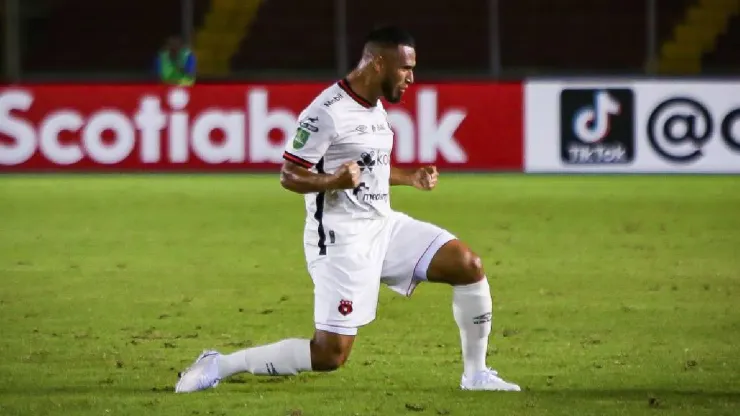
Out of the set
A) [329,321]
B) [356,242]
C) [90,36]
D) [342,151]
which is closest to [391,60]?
[342,151]

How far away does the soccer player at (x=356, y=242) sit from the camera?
22.7 feet

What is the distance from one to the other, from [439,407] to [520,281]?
15.6 ft

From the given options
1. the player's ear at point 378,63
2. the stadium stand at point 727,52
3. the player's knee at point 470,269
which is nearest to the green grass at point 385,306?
the player's knee at point 470,269

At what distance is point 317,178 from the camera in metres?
6.79

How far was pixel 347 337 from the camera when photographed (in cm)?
693

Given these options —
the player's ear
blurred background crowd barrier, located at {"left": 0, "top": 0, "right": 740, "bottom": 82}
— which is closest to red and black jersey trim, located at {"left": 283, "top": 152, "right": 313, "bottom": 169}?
the player's ear

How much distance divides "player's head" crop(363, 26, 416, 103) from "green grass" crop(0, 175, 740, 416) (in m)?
1.41

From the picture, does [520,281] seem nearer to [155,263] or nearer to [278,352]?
[155,263]

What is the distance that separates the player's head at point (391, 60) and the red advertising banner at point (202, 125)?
13.8 metres

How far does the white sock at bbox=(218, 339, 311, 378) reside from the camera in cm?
700

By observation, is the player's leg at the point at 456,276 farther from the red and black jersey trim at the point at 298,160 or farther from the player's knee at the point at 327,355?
the red and black jersey trim at the point at 298,160

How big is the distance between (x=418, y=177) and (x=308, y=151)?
2.55ft

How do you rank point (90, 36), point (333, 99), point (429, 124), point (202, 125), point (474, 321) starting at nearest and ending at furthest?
point (333, 99)
point (474, 321)
point (429, 124)
point (202, 125)
point (90, 36)

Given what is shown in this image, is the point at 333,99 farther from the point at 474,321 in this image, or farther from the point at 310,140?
the point at 474,321
